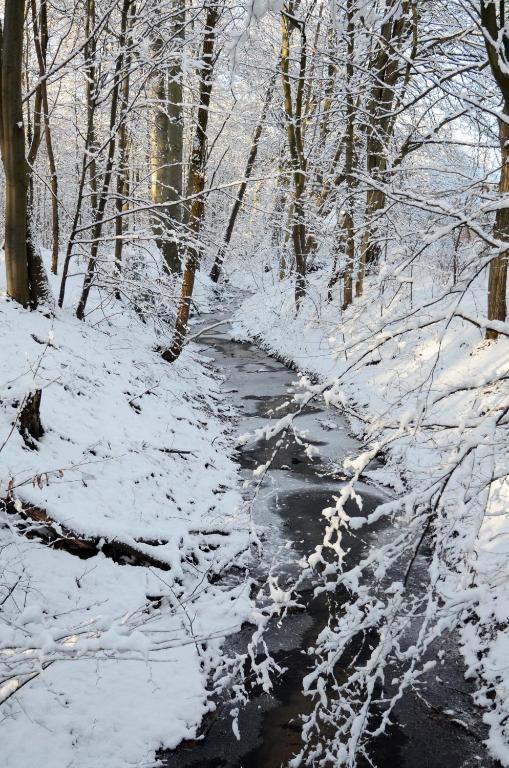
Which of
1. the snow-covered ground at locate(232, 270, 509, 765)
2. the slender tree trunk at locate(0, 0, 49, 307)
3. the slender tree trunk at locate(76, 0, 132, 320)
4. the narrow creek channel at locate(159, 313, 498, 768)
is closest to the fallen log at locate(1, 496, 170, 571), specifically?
the narrow creek channel at locate(159, 313, 498, 768)

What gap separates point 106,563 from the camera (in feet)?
16.1

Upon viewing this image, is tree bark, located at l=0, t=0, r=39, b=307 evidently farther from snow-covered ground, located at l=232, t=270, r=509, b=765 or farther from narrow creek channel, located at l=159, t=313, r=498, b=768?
narrow creek channel, located at l=159, t=313, r=498, b=768

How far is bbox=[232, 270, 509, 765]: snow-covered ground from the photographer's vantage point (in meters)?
2.58

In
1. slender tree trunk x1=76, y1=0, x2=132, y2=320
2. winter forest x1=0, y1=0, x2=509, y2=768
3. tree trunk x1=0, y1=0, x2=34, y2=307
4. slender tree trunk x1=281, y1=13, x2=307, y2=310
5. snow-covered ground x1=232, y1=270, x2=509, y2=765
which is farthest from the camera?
slender tree trunk x1=281, y1=13, x2=307, y2=310

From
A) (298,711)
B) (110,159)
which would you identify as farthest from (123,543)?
(110,159)

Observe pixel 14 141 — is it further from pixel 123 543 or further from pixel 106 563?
pixel 106 563

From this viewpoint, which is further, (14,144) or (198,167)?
(198,167)

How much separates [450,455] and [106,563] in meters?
3.35

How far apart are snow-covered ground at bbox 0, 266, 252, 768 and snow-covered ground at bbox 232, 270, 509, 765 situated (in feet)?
3.11

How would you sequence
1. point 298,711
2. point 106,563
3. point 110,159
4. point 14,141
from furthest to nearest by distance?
point 110,159 < point 14,141 < point 106,563 < point 298,711

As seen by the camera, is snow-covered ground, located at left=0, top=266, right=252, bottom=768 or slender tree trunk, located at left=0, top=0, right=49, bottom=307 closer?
snow-covered ground, located at left=0, top=266, right=252, bottom=768

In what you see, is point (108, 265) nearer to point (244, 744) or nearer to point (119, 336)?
point (119, 336)

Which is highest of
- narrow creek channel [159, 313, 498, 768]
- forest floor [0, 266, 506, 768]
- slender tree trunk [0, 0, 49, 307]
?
slender tree trunk [0, 0, 49, 307]

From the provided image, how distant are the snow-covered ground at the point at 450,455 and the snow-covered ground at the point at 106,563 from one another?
3.11ft
